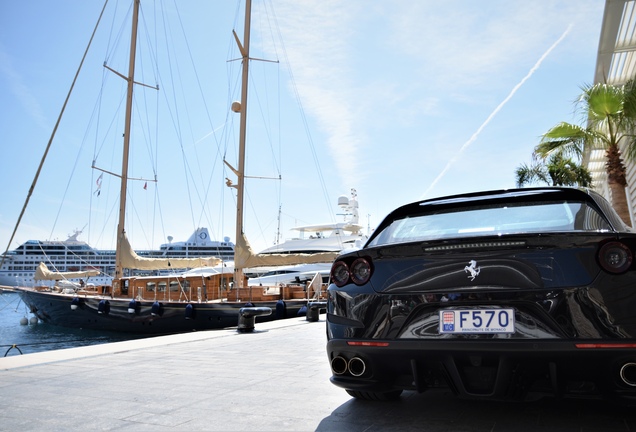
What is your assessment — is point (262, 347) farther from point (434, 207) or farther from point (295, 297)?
point (295, 297)

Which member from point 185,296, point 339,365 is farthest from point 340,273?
point 185,296

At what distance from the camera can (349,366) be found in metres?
2.89

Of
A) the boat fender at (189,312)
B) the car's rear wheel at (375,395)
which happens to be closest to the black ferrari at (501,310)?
the car's rear wheel at (375,395)

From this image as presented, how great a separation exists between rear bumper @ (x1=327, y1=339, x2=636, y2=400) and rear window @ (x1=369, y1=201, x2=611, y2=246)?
65cm

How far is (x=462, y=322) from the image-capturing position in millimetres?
2527

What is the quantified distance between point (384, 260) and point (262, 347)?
5.02m

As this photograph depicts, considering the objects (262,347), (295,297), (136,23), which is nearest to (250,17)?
(136,23)

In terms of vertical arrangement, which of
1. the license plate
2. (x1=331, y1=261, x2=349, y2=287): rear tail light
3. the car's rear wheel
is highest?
(x1=331, y1=261, x2=349, y2=287): rear tail light

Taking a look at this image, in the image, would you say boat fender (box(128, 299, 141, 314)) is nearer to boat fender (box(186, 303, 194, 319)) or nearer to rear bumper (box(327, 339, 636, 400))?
boat fender (box(186, 303, 194, 319))

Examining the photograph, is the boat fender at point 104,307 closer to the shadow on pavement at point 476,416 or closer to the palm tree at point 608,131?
the palm tree at point 608,131

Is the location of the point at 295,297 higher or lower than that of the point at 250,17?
lower

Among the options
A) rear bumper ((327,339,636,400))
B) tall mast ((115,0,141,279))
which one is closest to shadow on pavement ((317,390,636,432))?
rear bumper ((327,339,636,400))

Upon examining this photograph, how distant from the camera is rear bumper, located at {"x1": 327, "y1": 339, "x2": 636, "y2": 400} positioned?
90.7 inches

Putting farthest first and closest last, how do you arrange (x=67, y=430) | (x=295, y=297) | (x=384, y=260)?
1. (x=295, y=297)
2. (x=67, y=430)
3. (x=384, y=260)
